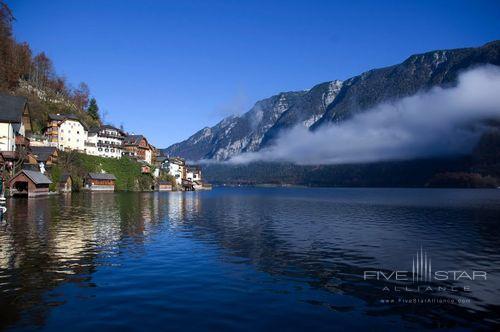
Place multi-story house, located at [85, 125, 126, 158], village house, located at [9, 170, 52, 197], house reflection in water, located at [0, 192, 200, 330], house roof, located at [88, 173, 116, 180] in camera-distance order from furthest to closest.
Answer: multi-story house, located at [85, 125, 126, 158] → house roof, located at [88, 173, 116, 180] → village house, located at [9, 170, 52, 197] → house reflection in water, located at [0, 192, 200, 330]

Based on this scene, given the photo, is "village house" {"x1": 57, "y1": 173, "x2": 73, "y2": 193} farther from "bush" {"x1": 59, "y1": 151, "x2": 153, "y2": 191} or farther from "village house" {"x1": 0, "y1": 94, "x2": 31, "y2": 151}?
"village house" {"x1": 0, "y1": 94, "x2": 31, "y2": 151}

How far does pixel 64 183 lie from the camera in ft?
383

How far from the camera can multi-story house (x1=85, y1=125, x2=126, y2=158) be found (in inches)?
6275

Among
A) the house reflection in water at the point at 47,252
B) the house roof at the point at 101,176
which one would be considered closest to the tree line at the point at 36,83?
the house roof at the point at 101,176

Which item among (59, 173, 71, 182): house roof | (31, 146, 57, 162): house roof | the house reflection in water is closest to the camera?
the house reflection in water

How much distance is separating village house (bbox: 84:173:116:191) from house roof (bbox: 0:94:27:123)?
5107 cm

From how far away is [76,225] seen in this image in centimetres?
4009

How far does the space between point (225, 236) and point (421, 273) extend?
1986 centimetres

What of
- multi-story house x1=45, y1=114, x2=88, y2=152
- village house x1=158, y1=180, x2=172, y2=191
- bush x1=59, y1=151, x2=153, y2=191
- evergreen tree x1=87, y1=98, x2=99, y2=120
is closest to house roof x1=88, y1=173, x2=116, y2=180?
bush x1=59, y1=151, x2=153, y2=191

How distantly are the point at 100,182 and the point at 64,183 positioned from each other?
929 inches

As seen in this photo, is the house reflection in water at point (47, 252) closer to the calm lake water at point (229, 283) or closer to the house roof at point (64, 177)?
the calm lake water at point (229, 283)

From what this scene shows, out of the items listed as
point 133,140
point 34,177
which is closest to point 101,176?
point 133,140

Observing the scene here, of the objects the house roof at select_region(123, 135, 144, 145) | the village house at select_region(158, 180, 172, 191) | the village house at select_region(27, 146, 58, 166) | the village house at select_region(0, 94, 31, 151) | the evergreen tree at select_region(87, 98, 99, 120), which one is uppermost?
the evergreen tree at select_region(87, 98, 99, 120)

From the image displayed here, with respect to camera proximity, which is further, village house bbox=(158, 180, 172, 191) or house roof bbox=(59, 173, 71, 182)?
village house bbox=(158, 180, 172, 191)
